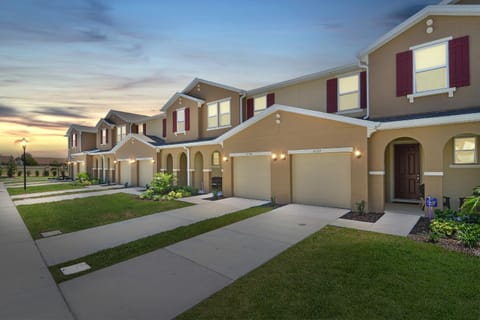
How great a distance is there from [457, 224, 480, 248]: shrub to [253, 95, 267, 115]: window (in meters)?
10.2

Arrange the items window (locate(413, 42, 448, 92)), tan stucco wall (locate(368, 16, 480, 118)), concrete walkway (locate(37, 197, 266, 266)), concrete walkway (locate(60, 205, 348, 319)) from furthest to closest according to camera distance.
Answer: window (locate(413, 42, 448, 92))
tan stucco wall (locate(368, 16, 480, 118))
concrete walkway (locate(37, 197, 266, 266))
concrete walkway (locate(60, 205, 348, 319))

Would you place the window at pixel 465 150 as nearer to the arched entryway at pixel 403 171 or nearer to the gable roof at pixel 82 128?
the arched entryway at pixel 403 171

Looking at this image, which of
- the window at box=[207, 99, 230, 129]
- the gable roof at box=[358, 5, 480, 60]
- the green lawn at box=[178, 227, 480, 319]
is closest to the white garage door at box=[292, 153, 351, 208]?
the green lawn at box=[178, 227, 480, 319]

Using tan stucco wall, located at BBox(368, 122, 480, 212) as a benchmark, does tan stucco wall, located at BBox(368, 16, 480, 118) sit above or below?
above

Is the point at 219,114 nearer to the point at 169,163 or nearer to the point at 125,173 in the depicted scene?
the point at 169,163

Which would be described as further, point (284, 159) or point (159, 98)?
point (159, 98)

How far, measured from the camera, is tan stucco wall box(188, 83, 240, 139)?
1471 cm

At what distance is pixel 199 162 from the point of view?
16000 millimetres

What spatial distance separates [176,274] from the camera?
161 inches

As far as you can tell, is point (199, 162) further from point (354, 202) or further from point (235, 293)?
point (235, 293)

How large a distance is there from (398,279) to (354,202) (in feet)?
17.1

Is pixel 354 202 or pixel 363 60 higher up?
pixel 363 60

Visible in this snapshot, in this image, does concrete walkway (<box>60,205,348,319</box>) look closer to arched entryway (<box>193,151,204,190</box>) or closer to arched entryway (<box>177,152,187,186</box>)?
arched entryway (<box>193,151,204,190</box>)

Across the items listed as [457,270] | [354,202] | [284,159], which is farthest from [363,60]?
[457,270]
